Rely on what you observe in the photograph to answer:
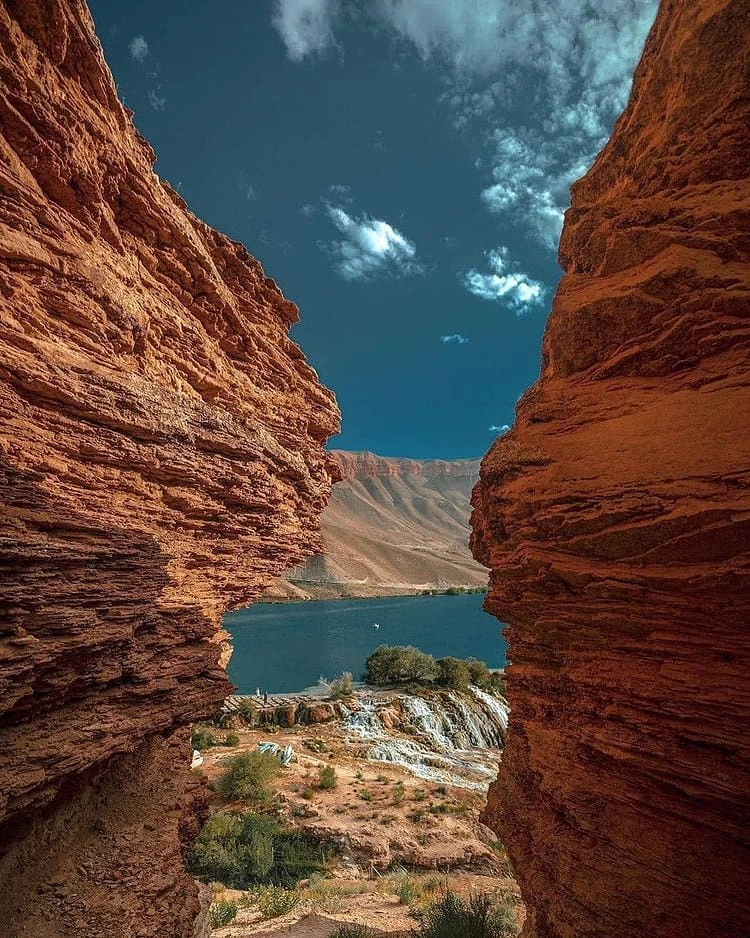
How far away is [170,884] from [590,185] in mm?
14385

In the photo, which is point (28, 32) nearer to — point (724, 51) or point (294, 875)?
point (724, 51)

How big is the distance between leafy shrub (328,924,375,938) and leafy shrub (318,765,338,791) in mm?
10349

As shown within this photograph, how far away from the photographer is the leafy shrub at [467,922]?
8.87 meters

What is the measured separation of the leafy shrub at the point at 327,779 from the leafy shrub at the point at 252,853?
3.60 m

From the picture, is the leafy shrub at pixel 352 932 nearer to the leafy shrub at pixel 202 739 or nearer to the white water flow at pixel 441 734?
the white water flow at pixel 441 734

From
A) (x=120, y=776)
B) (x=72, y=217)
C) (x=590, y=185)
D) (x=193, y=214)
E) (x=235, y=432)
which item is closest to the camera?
(x=120, y=776)

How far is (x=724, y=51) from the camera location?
5.91 metres

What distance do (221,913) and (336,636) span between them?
61.2 m

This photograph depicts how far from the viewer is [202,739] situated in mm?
24422

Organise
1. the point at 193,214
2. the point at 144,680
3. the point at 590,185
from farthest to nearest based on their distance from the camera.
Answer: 1. the point at 193,214
2. the point at 590,185
3. the point at 144,680

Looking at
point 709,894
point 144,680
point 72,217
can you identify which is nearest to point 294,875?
point 144,680

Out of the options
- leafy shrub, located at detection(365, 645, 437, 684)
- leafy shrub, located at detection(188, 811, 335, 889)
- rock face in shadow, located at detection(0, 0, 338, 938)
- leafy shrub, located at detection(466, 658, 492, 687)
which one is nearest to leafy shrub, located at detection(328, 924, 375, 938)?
rock face in shadow, located at detection(0, 0, 338, 938)

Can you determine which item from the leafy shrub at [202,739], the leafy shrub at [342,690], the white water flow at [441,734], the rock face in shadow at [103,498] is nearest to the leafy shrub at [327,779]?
the white water flow at [441,734]

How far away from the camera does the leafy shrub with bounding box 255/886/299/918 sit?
10.8 metres
